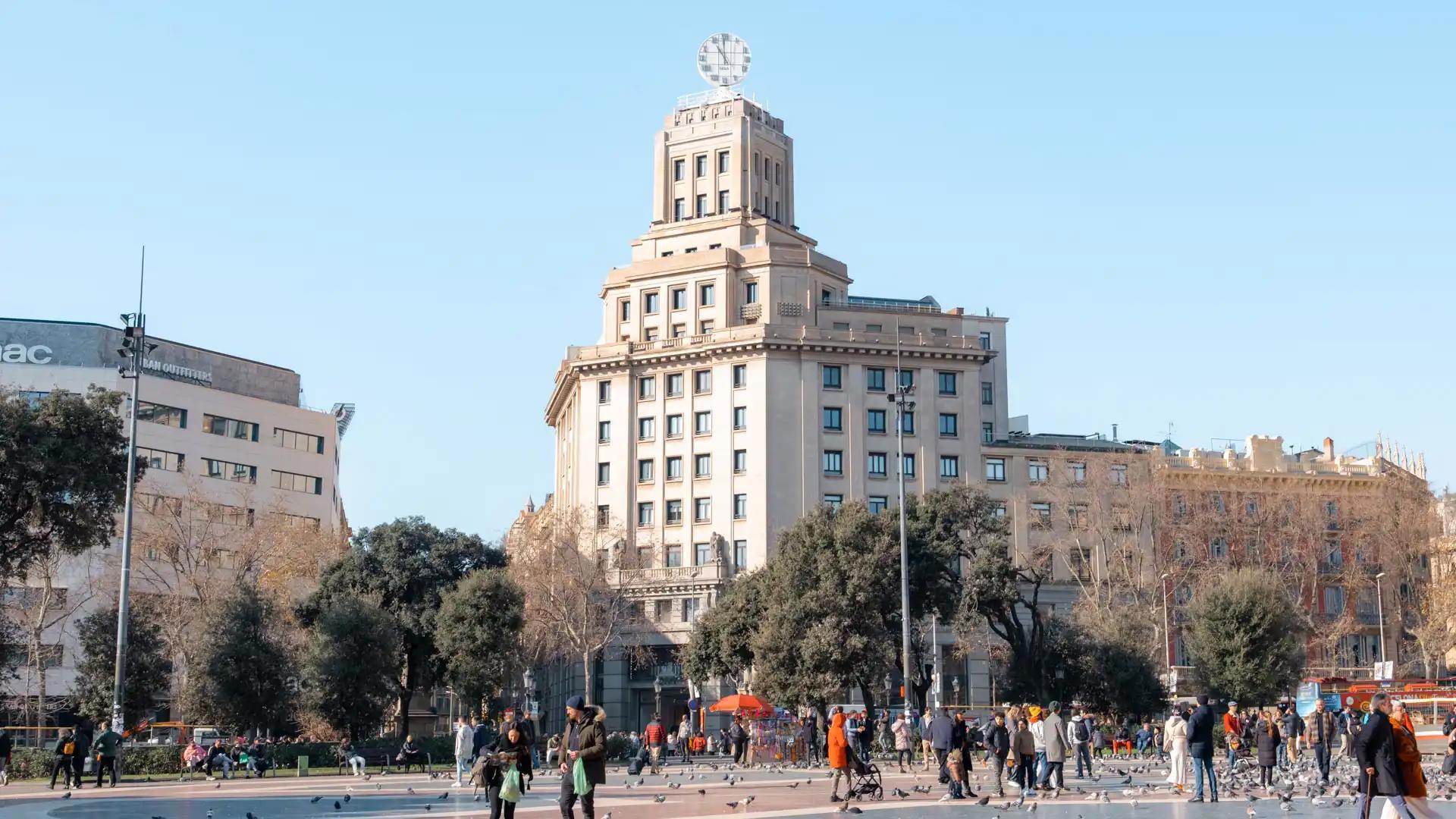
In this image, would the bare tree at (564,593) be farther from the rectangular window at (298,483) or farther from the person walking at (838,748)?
the person walking at (838,748)

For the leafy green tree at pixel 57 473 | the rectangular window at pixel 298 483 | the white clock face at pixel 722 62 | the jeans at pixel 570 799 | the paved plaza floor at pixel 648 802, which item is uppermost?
the white clock face at pixel 722 62

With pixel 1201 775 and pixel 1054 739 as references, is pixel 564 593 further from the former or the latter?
pixel 1201 775

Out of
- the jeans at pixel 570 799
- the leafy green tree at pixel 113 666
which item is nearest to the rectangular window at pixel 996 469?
the leafy green tree at pixel 113 666

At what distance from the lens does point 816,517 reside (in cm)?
6769

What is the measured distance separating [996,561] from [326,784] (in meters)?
36.1

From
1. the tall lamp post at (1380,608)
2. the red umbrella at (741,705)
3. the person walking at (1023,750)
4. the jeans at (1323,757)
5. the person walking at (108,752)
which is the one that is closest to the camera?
the person walking at (1023,750)

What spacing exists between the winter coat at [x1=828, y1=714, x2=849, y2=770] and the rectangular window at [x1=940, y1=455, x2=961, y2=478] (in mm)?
64620

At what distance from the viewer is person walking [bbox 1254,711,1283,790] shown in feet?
97.2

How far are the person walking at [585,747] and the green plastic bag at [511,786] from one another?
3.13 feet

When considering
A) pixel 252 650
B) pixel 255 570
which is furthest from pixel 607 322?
pixel 252 650

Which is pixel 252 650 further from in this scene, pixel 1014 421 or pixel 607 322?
pixel 1014 421

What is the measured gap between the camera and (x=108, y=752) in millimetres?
36344

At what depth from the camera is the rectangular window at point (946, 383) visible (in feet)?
302

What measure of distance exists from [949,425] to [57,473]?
59827 millimetres
